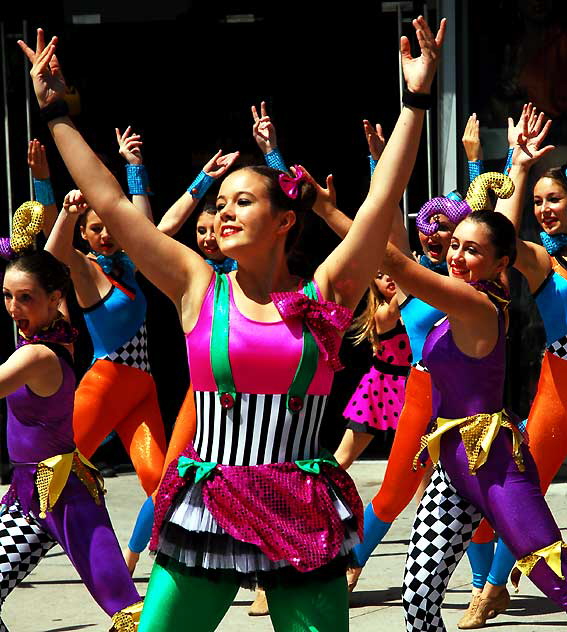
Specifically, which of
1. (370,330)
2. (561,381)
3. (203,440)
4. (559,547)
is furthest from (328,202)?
(370,330)

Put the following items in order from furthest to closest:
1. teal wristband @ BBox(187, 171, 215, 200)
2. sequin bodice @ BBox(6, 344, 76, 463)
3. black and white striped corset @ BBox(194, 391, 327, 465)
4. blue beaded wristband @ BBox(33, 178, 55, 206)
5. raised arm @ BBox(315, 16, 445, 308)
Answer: teal wristband @ BBox(187, 171, 215, 200) < blue beaded wristband @ BBox(33, 178, 55, 206) < sequin bodice @ BBox(6, 344, 76, 463) < raised arm @ BBox(315, 16, 445, 308) < black and white striped corset @ BBox(194, 391, 327, 465)

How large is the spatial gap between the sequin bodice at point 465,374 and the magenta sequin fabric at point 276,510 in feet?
3.68

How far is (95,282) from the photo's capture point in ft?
20.3

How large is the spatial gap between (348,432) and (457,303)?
288cm

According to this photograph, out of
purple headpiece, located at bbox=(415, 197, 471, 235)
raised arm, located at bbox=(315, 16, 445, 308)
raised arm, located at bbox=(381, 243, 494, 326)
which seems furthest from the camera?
purple headpiece, located at bbox=(415, 197, 471, 235)

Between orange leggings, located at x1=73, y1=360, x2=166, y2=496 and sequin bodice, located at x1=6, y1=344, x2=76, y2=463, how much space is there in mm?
1386

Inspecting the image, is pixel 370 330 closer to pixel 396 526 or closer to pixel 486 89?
pixel 396 526

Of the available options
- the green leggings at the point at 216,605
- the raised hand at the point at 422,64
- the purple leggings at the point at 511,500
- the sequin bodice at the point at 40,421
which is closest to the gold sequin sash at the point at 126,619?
the sequin bodice at the point at 40,421

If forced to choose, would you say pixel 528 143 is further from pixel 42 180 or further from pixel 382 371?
pixel 42 180

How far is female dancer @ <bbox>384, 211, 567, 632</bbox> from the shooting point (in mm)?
4098

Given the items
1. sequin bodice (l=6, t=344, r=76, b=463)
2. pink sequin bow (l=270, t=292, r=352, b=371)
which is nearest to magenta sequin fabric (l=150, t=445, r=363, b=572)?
pink sequin bow (l=270, t=292, r=352, b=371)

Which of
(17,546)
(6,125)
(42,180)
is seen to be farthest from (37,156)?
(6,125)

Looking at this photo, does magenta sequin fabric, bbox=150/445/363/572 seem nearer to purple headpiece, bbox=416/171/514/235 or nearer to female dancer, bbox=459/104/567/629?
purple headpiece, bbox=416/171/514/235

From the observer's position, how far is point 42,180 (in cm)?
532
